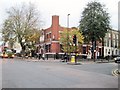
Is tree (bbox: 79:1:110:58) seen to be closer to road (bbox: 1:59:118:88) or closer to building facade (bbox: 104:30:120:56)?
building facade (bbox: 104:30:120:56)

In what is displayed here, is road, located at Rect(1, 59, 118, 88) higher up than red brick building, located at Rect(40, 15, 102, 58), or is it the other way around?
red brick building, located at Rect(40, 15, 102, 58)

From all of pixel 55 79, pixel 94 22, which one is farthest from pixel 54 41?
pixel 55 79

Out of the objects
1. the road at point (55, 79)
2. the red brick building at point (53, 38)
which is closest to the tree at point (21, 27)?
the red brick building at point (53, 38)

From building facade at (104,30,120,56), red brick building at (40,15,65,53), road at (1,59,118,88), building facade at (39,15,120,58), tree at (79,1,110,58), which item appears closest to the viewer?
road at (1,59,118,88)

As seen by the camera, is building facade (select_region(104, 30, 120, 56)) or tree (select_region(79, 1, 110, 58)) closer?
tree (select_region(79, 1, 110, 58))

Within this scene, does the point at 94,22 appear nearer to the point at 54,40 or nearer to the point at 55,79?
A: the point at 54,40

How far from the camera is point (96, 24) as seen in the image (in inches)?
2491

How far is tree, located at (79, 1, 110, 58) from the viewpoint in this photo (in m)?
63.5

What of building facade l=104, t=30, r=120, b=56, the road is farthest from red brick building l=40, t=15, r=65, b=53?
the road

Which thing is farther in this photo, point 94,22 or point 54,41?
point 54,41

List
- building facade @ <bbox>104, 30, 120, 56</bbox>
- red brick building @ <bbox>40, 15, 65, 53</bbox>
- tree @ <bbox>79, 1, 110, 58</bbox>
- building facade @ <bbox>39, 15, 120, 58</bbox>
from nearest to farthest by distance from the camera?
tree @ <bbox>79, 1, 110, 58</bbox>, red brick building @ <bbox>40, 15, 65, 53</bbox>, building facade @ <bbox>39, 15, 120, 58</bbox>, building facade @ <bbox>104, 30, 120, 56</bbox>

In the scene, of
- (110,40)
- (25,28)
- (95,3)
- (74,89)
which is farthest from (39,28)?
(74,89)

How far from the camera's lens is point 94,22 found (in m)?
63.4

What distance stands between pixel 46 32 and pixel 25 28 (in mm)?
8820
